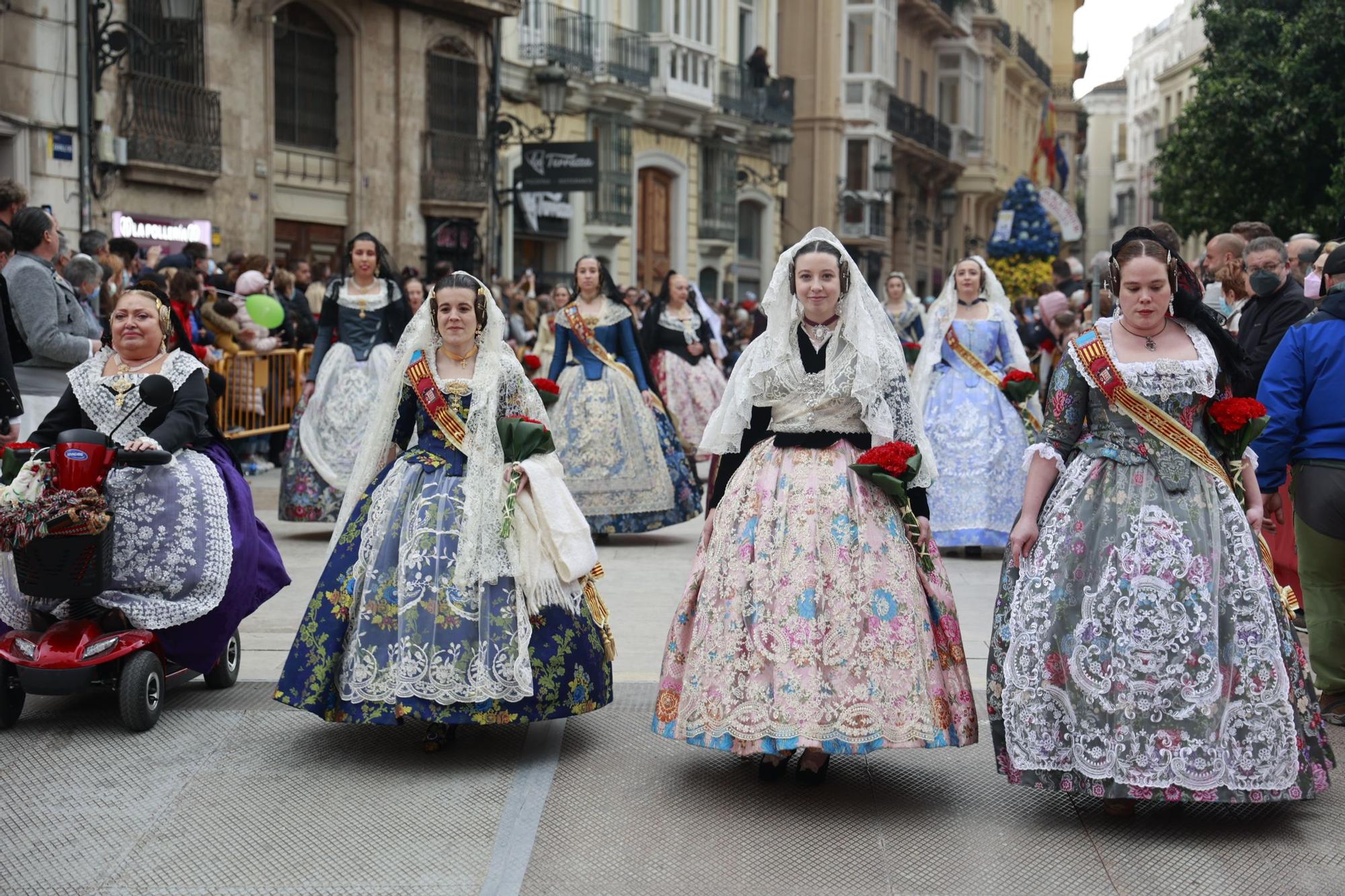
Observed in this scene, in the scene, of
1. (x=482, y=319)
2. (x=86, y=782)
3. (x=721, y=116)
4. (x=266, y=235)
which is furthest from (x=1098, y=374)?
(x=721, y=116)

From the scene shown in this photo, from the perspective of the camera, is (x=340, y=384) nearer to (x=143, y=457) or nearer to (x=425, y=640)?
(x=143, y=457)

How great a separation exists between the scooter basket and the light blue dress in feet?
18.2

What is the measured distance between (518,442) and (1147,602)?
2160 mm

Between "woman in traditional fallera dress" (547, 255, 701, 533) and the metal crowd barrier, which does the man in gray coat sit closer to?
"woman in traditional fallera dress" (547, 255, 701, 533)

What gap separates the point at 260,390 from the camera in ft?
45.5

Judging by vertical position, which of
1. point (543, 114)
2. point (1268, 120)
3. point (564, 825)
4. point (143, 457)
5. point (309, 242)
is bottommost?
point (564, 825)

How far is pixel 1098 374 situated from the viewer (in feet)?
16.2

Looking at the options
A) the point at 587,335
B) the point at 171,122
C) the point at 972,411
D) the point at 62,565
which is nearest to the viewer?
the point at 62,565

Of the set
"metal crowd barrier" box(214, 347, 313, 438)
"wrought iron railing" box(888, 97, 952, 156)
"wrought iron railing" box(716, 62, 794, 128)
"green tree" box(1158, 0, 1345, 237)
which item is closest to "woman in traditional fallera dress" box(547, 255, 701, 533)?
"metal crowd barrier" box(214, 347, 313, 438)

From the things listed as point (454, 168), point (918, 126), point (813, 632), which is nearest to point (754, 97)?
point (454, 168)

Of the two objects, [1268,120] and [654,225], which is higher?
[1268,120]

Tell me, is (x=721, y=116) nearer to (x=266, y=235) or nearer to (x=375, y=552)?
(x=266, y=235)

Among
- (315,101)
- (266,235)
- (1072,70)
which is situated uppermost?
(1072,70)

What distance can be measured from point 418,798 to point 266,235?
48.9 feet
